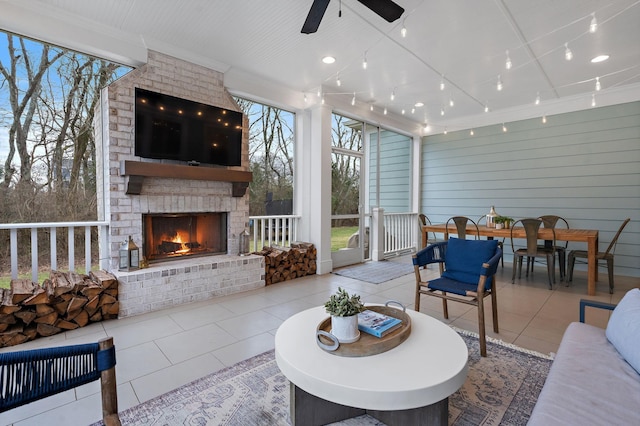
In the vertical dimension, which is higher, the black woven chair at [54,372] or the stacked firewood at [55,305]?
the black woven chair at [54,372]

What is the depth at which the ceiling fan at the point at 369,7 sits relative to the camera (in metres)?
2.10

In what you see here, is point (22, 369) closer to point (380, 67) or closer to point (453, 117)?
point (380, 67)

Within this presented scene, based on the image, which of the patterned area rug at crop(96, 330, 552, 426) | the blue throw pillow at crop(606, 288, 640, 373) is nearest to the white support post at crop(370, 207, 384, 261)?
→ the patterned area rug at crop(96, 330, 552, 426)

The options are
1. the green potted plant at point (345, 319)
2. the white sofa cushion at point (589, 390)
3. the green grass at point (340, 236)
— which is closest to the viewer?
the white sofa cushion at point (589, 390)

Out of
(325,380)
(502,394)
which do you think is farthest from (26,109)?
(502,394)

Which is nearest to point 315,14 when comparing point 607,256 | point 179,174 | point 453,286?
point 179,174

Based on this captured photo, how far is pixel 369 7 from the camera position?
217cm

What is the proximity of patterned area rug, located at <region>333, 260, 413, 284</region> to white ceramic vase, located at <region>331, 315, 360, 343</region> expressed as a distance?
2.95 meters

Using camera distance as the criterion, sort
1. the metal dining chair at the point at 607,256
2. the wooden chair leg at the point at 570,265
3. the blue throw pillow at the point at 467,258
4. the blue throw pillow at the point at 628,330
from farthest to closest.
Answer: the wooden chair leg at the point at 570,265, the metal dining chair at the point at 607,256, the blue throw pillow at the point at 467,258, the blue throw pillow at the point at 628,330

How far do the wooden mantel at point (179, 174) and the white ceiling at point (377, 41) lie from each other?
47.3 inches

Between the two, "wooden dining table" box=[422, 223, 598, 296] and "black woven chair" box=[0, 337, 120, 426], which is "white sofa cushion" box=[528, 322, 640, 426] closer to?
"black woven chair" box=[0, 337, 120, 426]

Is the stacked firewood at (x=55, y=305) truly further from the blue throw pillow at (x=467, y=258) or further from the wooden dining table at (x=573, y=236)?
the wooden dining table at (x=573, y=236)

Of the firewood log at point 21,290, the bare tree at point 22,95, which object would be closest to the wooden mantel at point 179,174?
the bare tree at point 22,95

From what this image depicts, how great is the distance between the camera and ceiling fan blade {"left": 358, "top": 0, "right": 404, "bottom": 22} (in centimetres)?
213
